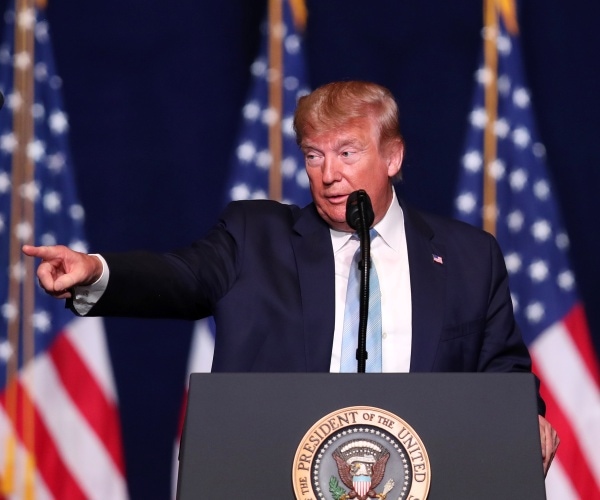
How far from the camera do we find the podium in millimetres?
1517

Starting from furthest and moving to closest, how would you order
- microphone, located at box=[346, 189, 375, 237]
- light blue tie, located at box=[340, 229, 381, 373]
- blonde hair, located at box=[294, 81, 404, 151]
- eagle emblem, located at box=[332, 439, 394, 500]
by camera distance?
blonde hair, located at box=[294, 81, 404, 151] → light blue tie, located at box=[340, 229, 381, 373] → microphone, located at box=[346, 189, 375, 237] → eagle emblem, located at box=[332, 439, 394, 500]

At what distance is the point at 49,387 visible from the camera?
12.5 ft

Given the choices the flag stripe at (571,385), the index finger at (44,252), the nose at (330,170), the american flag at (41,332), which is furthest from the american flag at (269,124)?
the index finger at (44,252)

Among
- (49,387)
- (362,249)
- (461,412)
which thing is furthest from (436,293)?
(49,387)

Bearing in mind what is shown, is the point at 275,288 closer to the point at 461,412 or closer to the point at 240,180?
the point at 461,412

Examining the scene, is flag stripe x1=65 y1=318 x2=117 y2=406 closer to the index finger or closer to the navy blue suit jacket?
the navy blue suit jacket

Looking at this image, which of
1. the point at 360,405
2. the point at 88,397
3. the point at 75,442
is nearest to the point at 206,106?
the point at 88,397

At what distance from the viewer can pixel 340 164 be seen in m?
2.38

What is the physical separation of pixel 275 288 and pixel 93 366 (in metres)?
1.73

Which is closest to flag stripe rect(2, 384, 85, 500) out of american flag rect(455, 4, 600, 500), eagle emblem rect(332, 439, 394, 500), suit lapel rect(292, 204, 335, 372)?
american flag rect(455, 4, 600, 500)

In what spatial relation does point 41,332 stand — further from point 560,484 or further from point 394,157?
point 560,484

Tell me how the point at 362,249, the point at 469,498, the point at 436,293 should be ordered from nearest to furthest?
the point at 469,498, the point at 362,249, the point at 436,293

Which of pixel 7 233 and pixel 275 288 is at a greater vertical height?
pixel 7 233

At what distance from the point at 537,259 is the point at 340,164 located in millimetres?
1711
